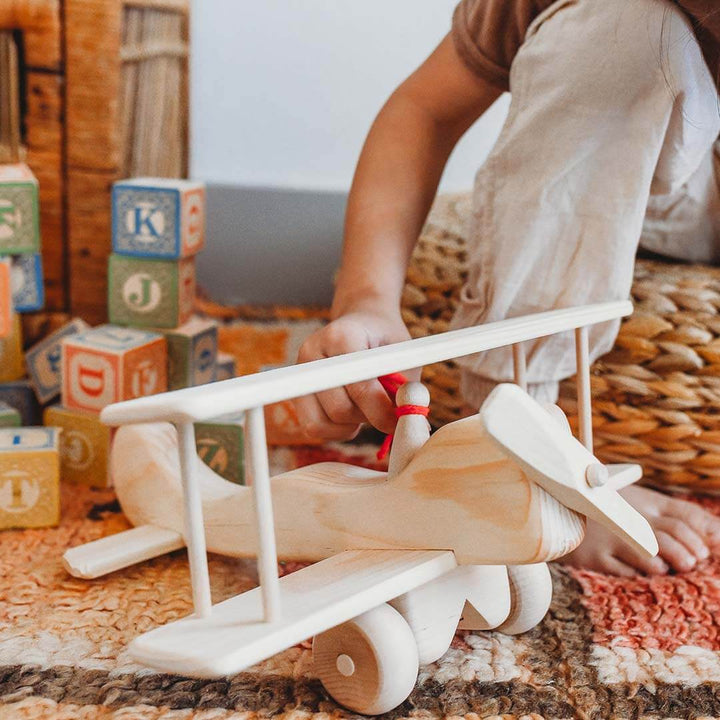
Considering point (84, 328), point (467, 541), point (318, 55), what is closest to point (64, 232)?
point (84, 328)

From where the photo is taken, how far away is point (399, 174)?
0.82 metres

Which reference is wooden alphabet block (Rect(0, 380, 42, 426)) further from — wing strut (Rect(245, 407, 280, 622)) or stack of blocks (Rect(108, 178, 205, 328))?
wing strut (Rect(245, 407, 280, 622))

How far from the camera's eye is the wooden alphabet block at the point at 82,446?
2.75ft

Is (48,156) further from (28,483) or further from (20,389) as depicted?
(28,483)

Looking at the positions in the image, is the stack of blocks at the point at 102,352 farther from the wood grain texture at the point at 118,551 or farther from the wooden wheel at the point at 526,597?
the wooden wheel at the point at 526,597

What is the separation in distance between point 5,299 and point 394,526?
47cm

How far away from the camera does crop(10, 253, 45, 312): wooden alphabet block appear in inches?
34.4

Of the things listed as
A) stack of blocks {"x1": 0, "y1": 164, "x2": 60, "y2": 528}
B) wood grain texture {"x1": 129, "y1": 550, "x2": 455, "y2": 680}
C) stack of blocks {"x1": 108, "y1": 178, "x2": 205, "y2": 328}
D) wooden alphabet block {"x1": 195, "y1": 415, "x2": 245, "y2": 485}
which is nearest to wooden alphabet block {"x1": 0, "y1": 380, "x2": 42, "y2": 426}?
stack of blocks {"x1": 0, "y1": 164, "x2": 60, "y2": 528}

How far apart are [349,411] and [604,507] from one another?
8.1 inches

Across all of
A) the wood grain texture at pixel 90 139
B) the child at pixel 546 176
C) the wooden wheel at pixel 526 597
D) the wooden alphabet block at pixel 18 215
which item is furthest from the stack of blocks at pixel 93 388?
the wooden wheel at pixel 526 597

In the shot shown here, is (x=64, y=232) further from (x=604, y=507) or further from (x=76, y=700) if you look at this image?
(x=604, y=507)

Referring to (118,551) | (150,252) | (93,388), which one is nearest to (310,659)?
(118,551)

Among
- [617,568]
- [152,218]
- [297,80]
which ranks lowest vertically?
[617,568]

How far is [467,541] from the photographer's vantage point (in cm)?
49
